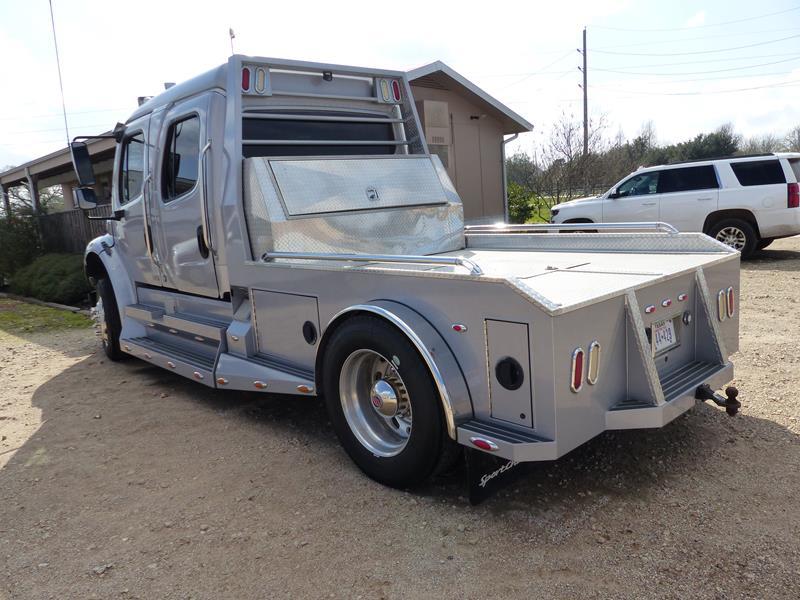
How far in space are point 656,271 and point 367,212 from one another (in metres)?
2.19

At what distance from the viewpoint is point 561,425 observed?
8.89 ft

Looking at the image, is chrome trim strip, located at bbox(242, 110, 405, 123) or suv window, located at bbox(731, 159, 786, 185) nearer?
chrome trim strip, located at bbox(242, 110, 405, 123)

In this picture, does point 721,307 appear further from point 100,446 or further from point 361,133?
point 100,446

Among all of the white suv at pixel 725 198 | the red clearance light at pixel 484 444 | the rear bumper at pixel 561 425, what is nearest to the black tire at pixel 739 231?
the white suv at pixel 725 198

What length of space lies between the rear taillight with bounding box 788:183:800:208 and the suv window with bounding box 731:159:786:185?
0.58 feet

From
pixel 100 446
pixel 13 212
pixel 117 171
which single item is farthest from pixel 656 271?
pixel 13 212

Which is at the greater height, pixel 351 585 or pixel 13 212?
pixel 13 212

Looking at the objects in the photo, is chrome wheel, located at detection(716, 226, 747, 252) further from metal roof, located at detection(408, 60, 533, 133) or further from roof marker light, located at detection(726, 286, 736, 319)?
roof marker light, located at detection(726, 286, 736, 319)

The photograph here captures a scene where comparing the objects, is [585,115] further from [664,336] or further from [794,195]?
[664,336]

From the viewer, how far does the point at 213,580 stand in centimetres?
278

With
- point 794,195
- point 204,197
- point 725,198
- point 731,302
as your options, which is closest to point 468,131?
point 725,198

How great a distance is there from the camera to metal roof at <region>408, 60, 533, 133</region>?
39.3 ft

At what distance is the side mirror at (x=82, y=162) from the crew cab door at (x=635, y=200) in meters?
9.82

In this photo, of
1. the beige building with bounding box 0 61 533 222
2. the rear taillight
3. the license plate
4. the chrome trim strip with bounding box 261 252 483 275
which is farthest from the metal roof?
the license plate
